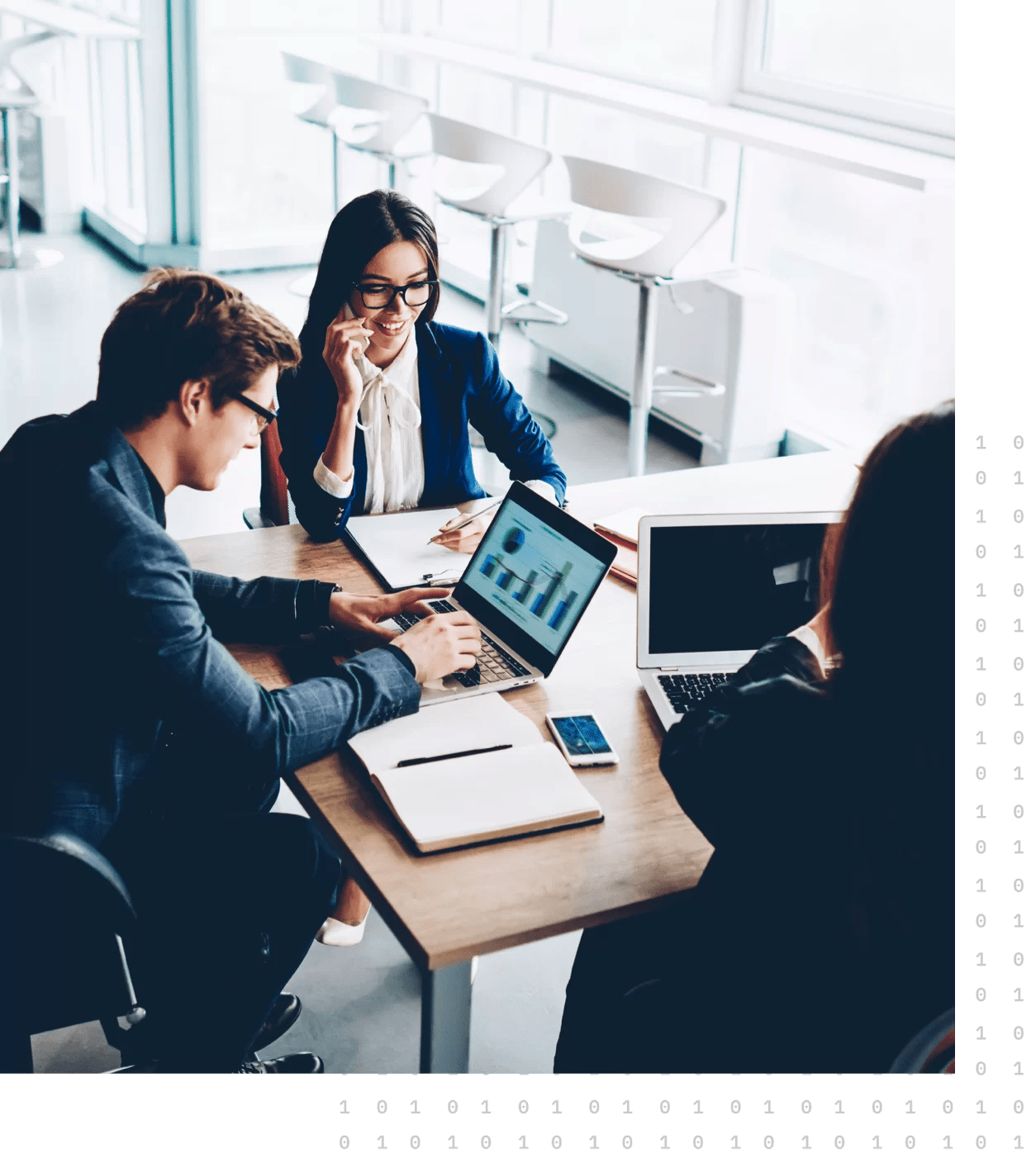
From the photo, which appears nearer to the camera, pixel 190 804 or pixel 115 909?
pixel 115 909

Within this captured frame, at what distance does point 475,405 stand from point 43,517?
3.85ft

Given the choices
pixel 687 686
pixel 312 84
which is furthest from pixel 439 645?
pixel 312 84

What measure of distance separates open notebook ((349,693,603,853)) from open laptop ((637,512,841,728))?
234 millimetres

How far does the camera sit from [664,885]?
4.53 feet

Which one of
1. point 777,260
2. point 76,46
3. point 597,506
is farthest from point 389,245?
point 76,46

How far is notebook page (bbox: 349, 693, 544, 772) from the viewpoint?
1553 mm

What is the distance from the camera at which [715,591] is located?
175cm

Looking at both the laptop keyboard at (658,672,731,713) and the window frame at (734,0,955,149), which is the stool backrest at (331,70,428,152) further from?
the laptop keyboard at (658,672,731,713)

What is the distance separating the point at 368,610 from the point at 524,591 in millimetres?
237

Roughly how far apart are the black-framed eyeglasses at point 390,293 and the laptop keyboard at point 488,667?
693 millimetres

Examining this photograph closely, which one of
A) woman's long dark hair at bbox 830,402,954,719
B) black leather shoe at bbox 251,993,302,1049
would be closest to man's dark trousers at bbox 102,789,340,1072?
black leather shoe at bbox 251,993,302,1049

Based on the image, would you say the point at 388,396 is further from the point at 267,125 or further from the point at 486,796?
the point at 267,125

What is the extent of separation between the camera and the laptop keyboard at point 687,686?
1712mm
